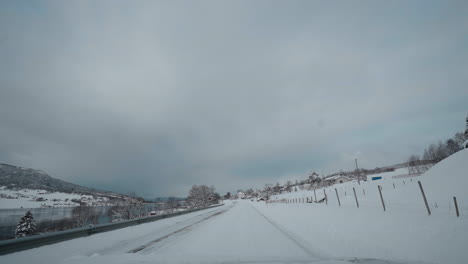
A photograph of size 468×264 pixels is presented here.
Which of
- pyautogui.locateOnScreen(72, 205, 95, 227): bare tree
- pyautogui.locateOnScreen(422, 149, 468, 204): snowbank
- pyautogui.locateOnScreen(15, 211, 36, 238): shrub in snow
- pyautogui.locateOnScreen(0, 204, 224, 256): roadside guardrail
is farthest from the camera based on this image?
pyautogui.locateOnScreen(72, 205, 95, 227): bare tree

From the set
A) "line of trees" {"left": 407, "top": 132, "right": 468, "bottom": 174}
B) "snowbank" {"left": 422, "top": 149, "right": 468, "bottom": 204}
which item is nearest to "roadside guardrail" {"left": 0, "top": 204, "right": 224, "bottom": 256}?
"snowbank" {"left": 422, "top": 149, "right": 468, "bottom": 204}

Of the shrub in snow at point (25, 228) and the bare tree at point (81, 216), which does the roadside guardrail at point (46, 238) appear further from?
the bare tree at point (81, 216)

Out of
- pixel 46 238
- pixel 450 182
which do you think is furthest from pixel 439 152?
pixel 46 238

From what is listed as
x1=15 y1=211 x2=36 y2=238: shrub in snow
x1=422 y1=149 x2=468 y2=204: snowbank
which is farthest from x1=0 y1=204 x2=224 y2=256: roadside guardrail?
x1=15 y1=211 x2=36 y2=238: shrub in snow

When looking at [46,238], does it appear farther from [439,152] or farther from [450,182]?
[439,152]

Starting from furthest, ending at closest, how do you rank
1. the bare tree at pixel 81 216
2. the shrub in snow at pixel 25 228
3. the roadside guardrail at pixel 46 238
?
the bare tree at pixel 81 216
the shrub in snow at pixel 25 228
the roadside guardrail at pixel 46 238

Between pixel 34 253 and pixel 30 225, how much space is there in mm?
49715

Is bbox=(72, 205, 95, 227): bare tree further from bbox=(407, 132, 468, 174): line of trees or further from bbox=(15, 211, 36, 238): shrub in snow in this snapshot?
bbox=(407, 132, 468, 174): line of trees

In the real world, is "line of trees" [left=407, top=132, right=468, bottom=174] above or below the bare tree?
above

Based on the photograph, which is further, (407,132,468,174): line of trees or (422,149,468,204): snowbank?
(407,132,468,174): line of trees

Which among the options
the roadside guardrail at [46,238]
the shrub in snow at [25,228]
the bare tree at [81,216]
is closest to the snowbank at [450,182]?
the roadside guardrail at [46,238]

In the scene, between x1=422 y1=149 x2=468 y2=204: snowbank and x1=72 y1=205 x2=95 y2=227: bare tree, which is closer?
x1=422 y1=149 x2=468 y2=204: snowbank

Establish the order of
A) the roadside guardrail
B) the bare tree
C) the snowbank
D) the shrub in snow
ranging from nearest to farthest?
1. the roadside guardrail
2. the snowbank
3. the shrub in snow
4. the bare tree

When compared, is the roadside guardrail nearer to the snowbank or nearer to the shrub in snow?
the snowbank
